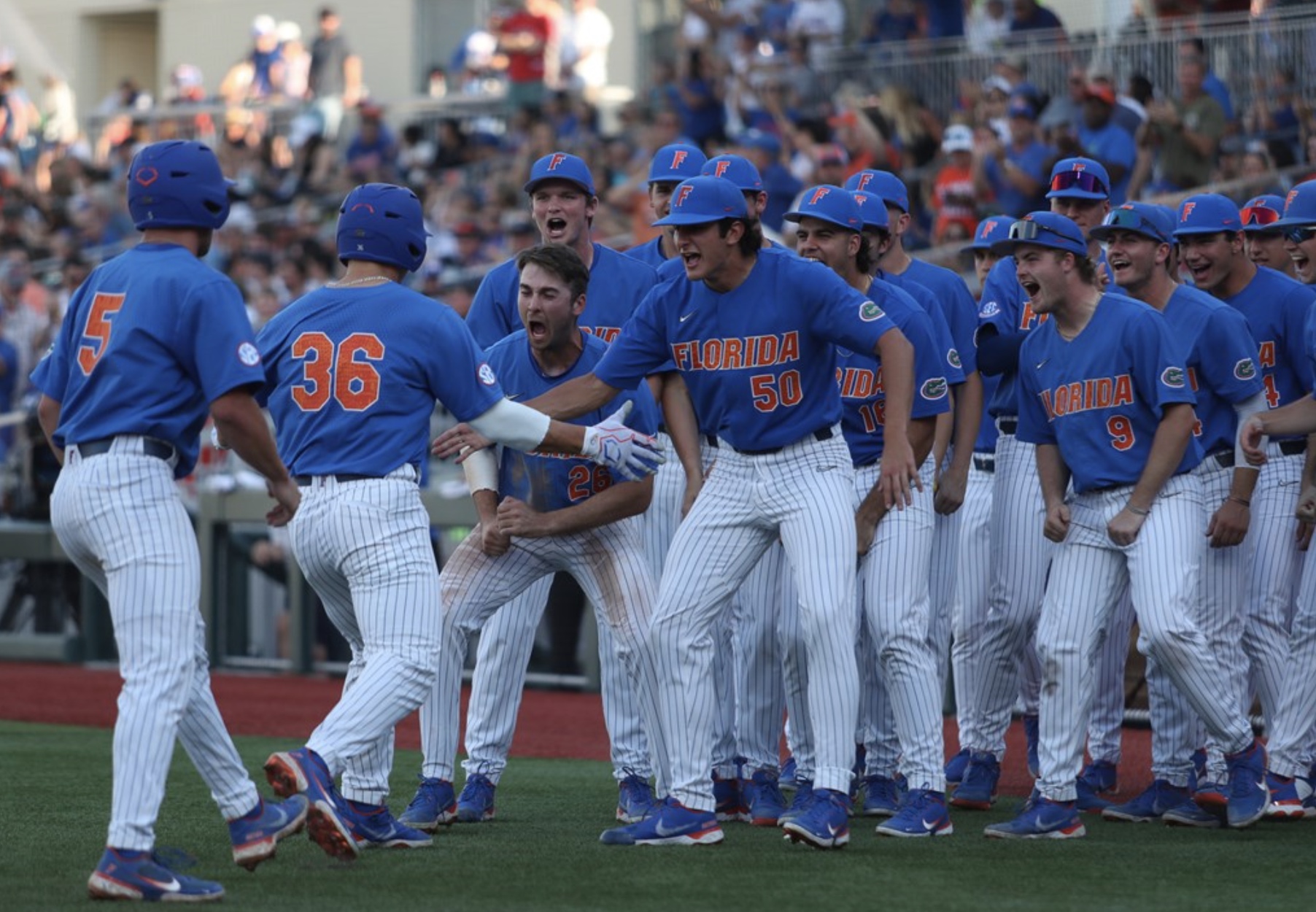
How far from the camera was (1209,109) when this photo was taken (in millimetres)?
14219

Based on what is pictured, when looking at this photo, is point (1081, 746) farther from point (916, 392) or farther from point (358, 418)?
point (358, 418)

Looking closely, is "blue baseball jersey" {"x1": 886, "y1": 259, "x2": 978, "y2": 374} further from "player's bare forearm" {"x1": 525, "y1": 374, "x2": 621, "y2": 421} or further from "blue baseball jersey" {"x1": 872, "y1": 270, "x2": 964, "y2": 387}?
"player's bare forearm" {"x1": 525, "y1": 374, "x2": 621, "y2": 421}

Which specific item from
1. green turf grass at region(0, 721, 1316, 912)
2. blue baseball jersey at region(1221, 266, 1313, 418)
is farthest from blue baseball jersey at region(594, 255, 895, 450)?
blue baseball jersey at region(1221, 266, 1313, 418)

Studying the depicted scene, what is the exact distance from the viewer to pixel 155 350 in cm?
564

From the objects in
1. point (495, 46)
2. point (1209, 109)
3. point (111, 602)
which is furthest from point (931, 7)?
point (111, 602)

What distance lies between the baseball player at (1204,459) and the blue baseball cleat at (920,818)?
939mm

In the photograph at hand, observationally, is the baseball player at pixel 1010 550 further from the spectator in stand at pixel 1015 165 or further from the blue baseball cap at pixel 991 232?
the spectator in stand at pixel 1015 165

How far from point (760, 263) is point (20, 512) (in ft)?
35.1

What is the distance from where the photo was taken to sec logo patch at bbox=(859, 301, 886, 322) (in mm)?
6531

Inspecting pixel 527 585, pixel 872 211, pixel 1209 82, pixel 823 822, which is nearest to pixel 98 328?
pixel 527 585

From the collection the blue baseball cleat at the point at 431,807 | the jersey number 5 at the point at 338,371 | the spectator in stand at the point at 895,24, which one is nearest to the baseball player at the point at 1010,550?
the blue baseball cleat at the point at 431,807

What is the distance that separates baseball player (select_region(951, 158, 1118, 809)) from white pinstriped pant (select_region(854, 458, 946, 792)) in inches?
26.5

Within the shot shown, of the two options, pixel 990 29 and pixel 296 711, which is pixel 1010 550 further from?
pixel 990 29

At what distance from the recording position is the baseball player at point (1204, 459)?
23.9 feet
